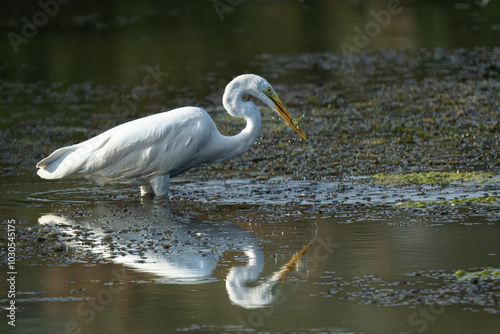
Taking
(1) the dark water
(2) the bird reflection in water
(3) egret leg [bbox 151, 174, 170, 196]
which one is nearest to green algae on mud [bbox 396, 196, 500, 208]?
(1) the dark water

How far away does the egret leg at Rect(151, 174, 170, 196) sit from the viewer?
429 inches

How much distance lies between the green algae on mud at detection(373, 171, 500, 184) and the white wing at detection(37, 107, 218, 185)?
83.2 inches

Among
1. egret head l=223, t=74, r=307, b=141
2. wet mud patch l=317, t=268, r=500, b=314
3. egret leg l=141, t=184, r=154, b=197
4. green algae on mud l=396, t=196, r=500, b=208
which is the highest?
egret head l=223, t=74, r=307, b=141

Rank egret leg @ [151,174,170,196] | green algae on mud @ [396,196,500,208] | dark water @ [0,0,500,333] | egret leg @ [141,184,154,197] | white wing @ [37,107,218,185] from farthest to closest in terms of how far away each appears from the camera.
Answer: egret leg @ [141,184,154,197]
egret leg @ [151,174,170,196]
white wing @ [37,107,218,185]
green algae on mud @ [396,196,500,208]
dark water @ [0,0,500,333]

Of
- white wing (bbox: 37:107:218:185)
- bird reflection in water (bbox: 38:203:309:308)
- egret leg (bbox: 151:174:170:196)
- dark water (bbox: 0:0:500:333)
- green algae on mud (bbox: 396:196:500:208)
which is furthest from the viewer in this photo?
egret leg (bbox: 151:174:170:196)

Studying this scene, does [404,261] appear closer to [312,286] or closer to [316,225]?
[312,286]

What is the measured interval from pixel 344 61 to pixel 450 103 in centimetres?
624

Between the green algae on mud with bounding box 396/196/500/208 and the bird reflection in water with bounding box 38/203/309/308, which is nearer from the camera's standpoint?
the bird reflection in water with bounding box 38/203/309/308

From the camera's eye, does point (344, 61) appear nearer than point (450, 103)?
No

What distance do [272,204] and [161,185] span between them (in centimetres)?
140

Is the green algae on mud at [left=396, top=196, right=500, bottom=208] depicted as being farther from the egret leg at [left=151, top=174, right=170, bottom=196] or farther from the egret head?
the egret leg at [left=151, top=174, right=170, bottom=196]

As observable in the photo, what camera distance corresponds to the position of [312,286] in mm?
7219

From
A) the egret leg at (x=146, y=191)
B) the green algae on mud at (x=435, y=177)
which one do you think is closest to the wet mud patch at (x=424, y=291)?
the green algae on mud at (x=435, y=177)

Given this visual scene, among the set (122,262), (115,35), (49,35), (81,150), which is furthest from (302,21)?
(122,262)
